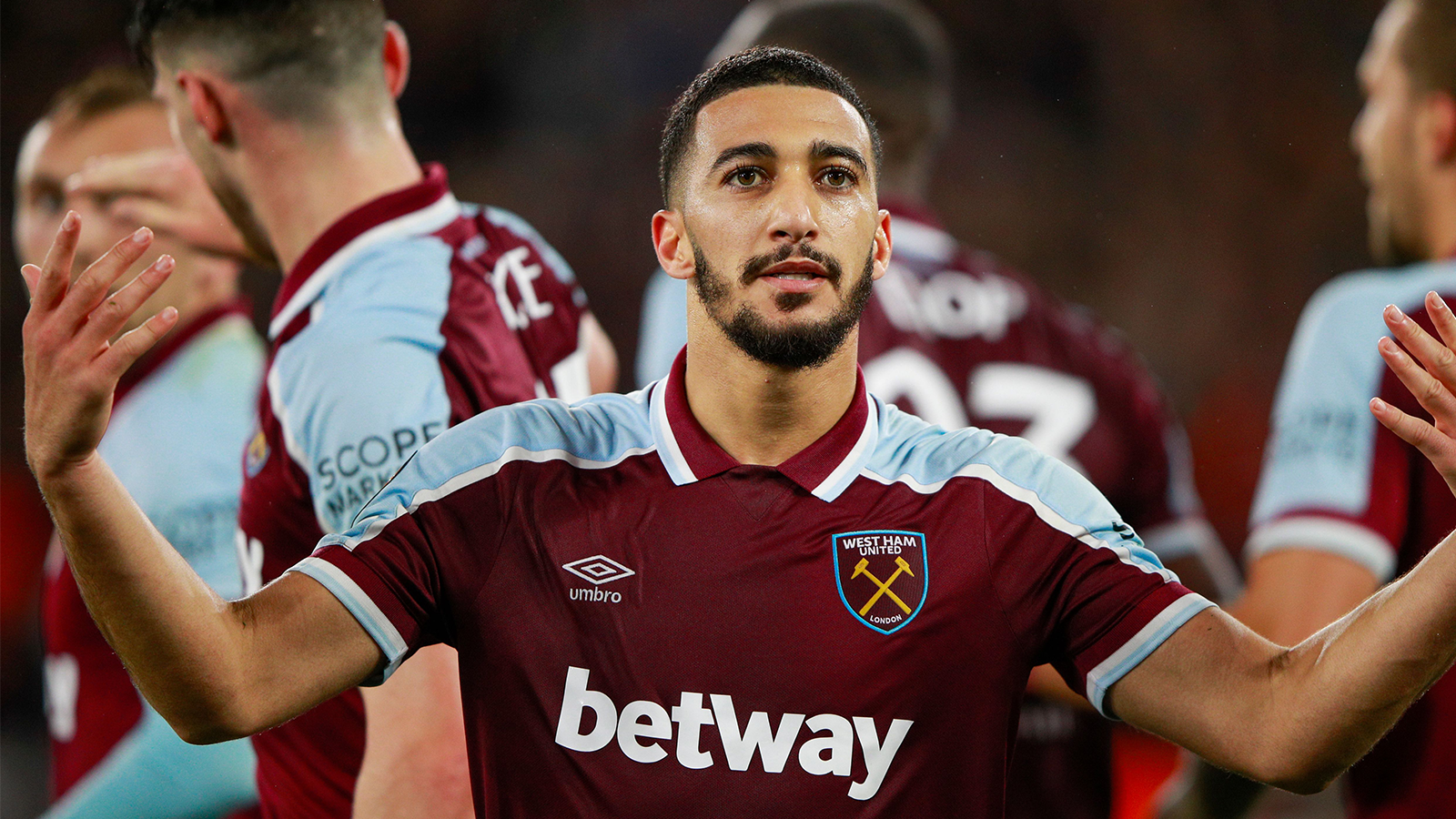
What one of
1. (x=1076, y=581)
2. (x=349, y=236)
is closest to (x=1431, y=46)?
(x=1076, y=581)

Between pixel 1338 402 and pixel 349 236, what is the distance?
8.15 feet

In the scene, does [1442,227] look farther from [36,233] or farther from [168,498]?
[36,233]

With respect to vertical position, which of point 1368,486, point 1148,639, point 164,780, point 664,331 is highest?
point 1148,639

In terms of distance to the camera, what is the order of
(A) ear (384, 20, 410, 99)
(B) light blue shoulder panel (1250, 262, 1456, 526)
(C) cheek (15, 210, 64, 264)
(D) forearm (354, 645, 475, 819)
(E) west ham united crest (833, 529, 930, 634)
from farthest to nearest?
1. (C) cheek (15, 210, 64, 264)
2. (B) light blue shoulder panel (1250, 262, 1456, 526)
3. (A) ear (384, 20, 410, 99)
4. (D) forearm (354, 645, 475, 819)
5. (E) west ham united crest (833, 529, 930, 634)

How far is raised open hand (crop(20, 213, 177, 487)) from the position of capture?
136 centimetres

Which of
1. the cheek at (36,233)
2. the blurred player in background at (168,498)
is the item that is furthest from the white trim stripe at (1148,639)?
the cheek at (36,233)

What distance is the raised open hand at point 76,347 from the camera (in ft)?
4.45

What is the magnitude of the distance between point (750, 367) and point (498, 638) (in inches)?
19.0

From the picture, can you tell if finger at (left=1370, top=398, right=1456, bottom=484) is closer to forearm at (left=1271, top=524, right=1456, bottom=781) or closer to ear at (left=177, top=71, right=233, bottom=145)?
forearm at (left=1271, top=524, right=1456, bottom=781)

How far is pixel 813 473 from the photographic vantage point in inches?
68.8

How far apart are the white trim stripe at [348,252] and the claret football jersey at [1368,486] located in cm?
216

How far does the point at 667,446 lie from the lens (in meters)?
1.78

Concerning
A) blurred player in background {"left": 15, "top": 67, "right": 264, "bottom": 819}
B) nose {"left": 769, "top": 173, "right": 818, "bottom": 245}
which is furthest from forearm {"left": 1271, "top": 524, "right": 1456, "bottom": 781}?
blurred player in background {"left": 15, "top": 67, "right": 264, "bottom": 819}

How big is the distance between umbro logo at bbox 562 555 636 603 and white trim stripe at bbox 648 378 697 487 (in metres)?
0.14
